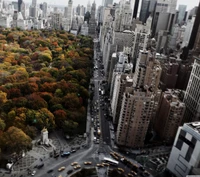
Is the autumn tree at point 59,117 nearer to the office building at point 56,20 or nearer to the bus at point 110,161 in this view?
the bus at point 110,161

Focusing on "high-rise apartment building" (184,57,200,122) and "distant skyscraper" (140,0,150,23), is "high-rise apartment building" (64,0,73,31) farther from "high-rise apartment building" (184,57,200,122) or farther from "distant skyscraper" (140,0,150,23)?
→ "high-rise apartment building" (184,57,200,122)

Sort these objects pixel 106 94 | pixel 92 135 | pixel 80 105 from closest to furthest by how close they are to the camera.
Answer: pixel 92 135 < pixel 80 105 < pixel 106 94

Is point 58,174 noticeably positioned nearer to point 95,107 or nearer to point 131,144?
point 131,144

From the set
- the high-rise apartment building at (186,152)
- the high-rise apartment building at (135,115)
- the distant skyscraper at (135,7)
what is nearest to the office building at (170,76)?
the high-rise apartment building at (135,115)

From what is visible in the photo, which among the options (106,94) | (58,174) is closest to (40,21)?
(106,94)

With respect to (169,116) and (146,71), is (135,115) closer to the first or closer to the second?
(169,116)

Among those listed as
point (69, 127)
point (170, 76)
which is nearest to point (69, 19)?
point (170, 76)
